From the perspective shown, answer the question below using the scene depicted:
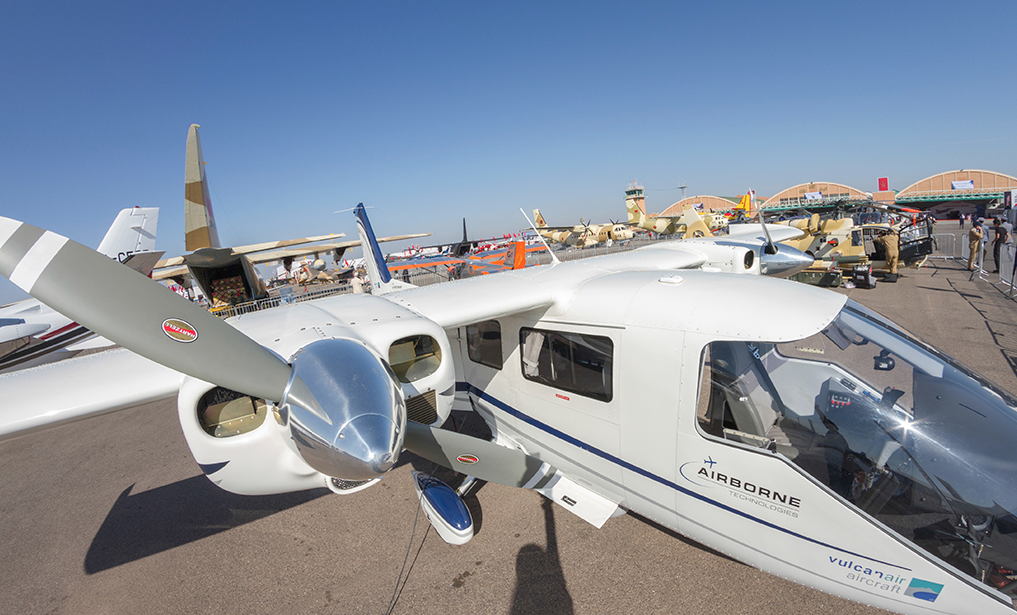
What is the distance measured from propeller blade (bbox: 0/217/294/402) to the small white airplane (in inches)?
496

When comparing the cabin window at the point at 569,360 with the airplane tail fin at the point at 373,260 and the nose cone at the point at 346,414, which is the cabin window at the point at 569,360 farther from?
the airplane tail fin at the point at 373,260

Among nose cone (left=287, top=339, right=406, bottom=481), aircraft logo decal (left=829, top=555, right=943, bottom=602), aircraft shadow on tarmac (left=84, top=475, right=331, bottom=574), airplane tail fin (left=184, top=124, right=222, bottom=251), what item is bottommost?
aircraft shadow on tarmac (left=84, top=475, right=331, bottom=574)

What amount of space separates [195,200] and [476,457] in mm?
11404

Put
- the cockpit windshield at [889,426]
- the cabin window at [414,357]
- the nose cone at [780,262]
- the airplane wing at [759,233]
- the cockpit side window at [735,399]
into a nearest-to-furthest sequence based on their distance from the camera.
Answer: the cockpit windshield at [889,426], the cockpit side window at [735,399], the cabin window at [414,357], the nose cone at [780,262], the airplane wing at [759,233]

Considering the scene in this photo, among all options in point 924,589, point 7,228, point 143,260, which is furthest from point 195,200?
point 924,589

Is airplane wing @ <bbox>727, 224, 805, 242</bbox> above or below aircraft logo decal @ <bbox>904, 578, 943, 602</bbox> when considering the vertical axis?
above

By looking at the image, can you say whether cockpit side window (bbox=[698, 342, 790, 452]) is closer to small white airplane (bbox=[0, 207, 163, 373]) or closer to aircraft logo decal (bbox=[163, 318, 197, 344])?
aircraft logo decal (bbox=[163, 318, 197, 344])

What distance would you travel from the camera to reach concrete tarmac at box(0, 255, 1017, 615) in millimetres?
3498

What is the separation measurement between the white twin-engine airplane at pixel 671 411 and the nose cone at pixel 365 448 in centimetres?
1

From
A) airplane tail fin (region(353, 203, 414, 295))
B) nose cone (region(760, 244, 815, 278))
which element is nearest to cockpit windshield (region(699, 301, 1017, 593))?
nose cone (region(760, 244, 815, 278))

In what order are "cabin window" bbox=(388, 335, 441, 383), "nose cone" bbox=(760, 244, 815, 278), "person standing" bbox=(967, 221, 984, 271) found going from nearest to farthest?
"cabin window" bbox=(388, 335, 441, 383) → "nose cone" bbox=(760, 244, 815, 278) → "person standing" bbox=(967, 221, 984, 271)

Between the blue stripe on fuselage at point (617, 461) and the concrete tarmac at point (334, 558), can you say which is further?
the concrete tarmac at point (334, 558)

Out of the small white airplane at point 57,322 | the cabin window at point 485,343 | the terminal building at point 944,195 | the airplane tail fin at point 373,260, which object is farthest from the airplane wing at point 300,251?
the terminal building at point 944,195

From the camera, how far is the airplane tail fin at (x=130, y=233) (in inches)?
622
